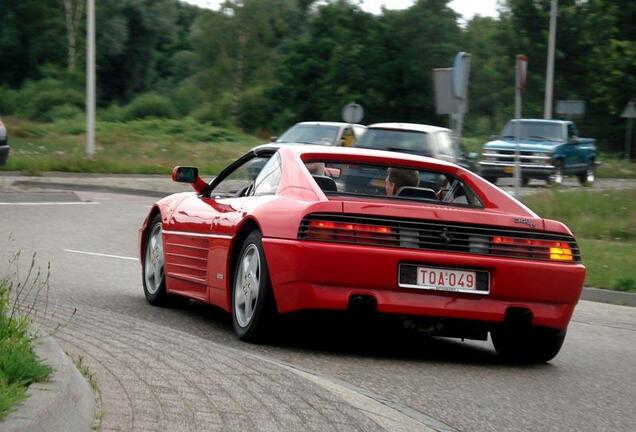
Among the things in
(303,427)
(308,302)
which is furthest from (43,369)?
(308,302)

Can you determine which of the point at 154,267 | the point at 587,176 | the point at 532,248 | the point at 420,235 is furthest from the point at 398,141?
the point at 420,235

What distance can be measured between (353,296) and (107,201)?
18420 mm

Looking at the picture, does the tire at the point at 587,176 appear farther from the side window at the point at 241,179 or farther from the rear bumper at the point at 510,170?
the side window at the point at 241,179

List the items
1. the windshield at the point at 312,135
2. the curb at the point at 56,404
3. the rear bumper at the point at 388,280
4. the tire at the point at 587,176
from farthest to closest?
the tire at the point at 587,176, the windshield at the point at 312,135, the rear bumper at the point at 388,280, the curb at the point at 56,404

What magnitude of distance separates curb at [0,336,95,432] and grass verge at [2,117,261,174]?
26.1 metres

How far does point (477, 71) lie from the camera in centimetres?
8525

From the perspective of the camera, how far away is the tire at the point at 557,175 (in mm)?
38812

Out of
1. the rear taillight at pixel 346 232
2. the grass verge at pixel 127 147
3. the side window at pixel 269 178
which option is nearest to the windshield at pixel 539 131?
the grass verge at pixel 127 147

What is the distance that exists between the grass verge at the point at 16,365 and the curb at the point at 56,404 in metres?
0.04

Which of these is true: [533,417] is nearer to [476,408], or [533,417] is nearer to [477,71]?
[476,408]

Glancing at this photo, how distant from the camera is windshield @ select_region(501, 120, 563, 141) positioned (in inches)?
1564

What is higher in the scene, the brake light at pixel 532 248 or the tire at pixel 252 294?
the brake light at pixel 532 248

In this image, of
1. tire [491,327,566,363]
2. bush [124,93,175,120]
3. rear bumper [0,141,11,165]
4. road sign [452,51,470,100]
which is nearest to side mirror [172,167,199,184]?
tire [491,327,566,363]

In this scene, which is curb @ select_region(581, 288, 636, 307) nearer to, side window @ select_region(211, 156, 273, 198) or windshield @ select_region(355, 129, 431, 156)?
side window @ select_region(211, 156, 273, 198)
